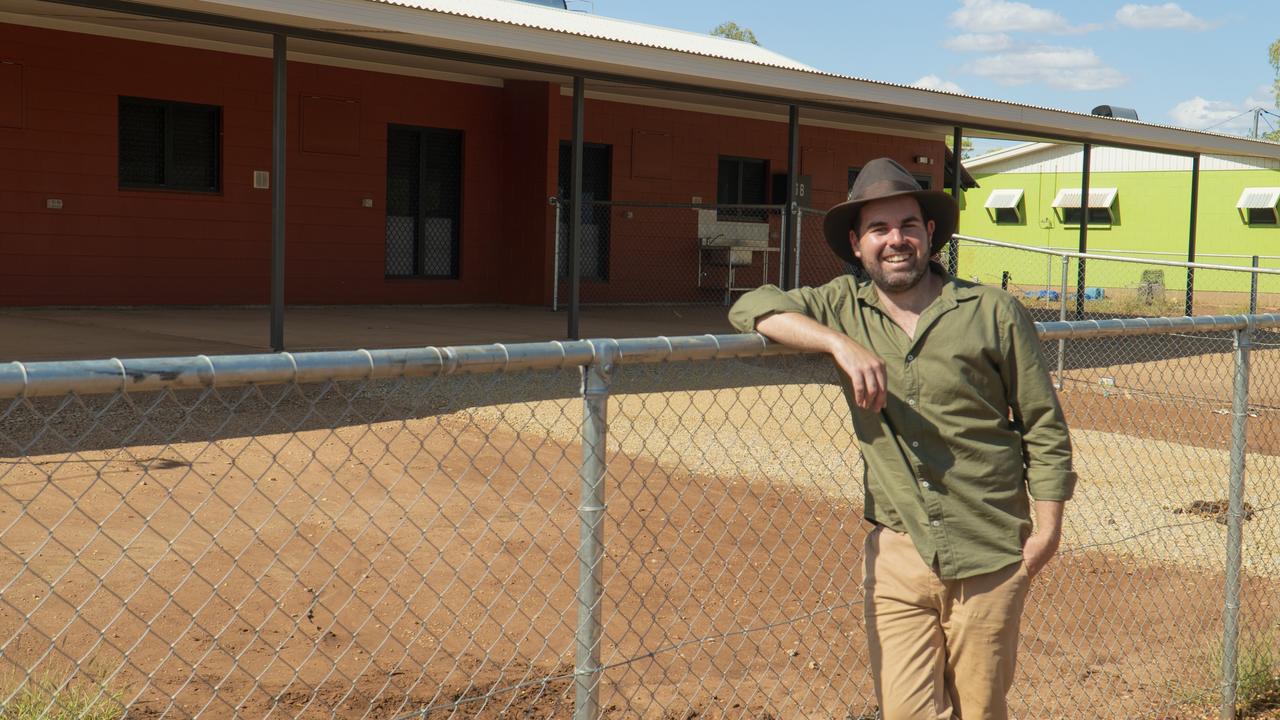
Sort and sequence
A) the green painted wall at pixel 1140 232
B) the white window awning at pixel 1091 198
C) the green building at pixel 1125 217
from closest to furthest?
the green building at pixel 1125 217 → the green painted wall at pixel 1140 232 → the white window awning at pixel 1091 198

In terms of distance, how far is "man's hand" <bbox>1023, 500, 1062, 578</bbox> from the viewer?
2896 millimetres

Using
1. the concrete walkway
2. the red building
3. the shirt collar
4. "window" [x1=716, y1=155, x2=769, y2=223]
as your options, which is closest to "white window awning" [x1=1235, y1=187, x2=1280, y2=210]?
the red building

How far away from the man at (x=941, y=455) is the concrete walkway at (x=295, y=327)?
25.6 feet

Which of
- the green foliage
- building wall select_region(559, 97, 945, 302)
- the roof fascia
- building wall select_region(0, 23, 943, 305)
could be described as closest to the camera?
the green foliage

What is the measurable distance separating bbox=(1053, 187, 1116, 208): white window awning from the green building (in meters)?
0.03

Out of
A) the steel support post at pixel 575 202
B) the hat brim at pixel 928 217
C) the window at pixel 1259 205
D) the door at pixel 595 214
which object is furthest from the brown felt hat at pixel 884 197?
the window at pixel 1259 205

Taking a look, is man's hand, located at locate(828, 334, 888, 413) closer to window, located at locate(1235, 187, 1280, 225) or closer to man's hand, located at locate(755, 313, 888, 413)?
man's hand, located at locate(755, 313, 888, 413)

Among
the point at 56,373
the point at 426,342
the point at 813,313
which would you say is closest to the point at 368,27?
the point at 426,342

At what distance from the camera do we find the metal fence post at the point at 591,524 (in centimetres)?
269

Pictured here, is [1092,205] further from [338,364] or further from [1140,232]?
[338,364]

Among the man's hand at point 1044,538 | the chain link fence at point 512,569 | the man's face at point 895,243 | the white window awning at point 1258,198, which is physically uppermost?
the white window awning at point 1258,198

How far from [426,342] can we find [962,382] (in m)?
9.63

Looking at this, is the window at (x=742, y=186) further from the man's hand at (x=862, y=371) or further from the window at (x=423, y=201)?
the man's hand at (x=862, y=371)

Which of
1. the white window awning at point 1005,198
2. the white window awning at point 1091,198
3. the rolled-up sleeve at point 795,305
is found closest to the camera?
the rolled-up sleeve at point 795,305
